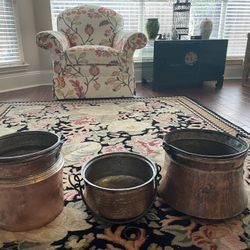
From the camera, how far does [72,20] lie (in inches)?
114

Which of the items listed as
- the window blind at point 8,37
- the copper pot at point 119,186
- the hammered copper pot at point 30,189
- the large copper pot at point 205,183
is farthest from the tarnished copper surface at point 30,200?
the window blind at point 8,37

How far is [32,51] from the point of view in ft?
10.9

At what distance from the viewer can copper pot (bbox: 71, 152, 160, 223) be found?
925 millimetres

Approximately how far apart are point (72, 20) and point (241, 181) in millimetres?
2571

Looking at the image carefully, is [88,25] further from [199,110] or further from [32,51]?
[199,110]

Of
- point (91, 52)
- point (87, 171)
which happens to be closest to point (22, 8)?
point (91, 52)

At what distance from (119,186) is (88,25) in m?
2.31

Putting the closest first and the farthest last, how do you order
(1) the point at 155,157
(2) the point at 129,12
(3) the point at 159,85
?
(1) the point at 155,157
(3) the point at 159,85
(2) the point at 129,12

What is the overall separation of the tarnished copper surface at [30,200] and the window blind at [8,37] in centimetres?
267

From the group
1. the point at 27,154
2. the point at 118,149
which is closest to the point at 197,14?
the point at 118,149

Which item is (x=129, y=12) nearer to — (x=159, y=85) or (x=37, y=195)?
(x=159, y=85)

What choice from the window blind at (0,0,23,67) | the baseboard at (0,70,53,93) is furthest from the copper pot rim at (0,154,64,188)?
the window blind at (0,0,23,67)

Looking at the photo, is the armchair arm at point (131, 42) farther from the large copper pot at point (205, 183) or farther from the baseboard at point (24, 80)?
the large copper pot at point (205, 183)

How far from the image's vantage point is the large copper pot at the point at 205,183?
934mm
